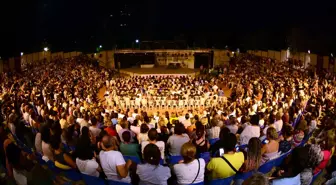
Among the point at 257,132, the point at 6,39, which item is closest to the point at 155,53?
the point at 6,39

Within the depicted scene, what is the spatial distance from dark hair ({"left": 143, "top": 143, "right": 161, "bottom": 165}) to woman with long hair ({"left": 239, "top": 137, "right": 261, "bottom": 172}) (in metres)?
1.16

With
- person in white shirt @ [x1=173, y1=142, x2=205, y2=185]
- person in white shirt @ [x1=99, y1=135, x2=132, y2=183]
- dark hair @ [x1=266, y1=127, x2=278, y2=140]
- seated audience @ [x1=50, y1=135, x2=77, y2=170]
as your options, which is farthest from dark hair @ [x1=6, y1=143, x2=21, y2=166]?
dark hair @ [x1=266, y1=127, x2=278, y2=140]

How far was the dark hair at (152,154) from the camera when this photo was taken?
A: 163 inches

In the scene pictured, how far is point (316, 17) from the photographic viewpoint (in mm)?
44281

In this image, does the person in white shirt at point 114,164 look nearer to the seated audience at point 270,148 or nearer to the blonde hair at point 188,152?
the blonde hair at point 188,152

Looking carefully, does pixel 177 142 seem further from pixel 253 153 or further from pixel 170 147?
pixel 253 153

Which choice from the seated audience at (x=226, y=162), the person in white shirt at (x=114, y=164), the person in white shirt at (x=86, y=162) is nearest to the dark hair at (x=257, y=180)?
the seated audience at (x=226, y=162)

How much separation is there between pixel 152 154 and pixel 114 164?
632 millimetres

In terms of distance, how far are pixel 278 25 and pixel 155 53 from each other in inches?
836

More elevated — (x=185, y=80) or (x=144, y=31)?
(x=144, y=31)

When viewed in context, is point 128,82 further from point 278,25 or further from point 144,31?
point 144,31

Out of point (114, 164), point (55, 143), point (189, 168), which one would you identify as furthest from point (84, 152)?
point (189, 168)

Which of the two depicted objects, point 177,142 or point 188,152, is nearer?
point 188,152

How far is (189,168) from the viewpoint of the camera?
417cm
